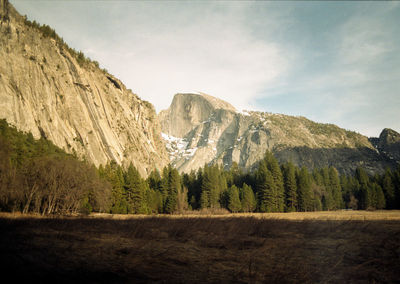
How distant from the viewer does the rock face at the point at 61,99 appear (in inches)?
2488

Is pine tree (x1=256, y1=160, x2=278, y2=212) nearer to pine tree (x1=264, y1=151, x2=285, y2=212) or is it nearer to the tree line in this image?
the tree line

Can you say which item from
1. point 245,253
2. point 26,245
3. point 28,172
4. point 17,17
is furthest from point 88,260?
point 17,17

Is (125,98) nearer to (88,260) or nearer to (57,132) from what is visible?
(57,132)

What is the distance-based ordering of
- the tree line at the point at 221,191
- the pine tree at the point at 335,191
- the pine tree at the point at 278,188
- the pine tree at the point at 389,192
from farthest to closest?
the pine tree at the point at 335,191 < the pine tree at the point at 389,192 < the pine tree at the point at 278,188 < the tree line at the point at 221,191

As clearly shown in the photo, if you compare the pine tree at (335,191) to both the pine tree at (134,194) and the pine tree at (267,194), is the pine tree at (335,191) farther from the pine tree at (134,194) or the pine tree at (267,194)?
the pine tree at (134,194)

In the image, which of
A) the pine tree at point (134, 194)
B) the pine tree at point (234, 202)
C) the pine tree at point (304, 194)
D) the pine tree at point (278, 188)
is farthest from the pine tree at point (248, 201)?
the pine tree at point (134, 194)

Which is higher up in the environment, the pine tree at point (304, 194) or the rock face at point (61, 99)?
the rock face at point (61, 99)

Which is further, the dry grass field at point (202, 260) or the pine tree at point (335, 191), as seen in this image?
the pine tree at point (335, 191)

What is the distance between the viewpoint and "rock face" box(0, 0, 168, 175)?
6319 cm

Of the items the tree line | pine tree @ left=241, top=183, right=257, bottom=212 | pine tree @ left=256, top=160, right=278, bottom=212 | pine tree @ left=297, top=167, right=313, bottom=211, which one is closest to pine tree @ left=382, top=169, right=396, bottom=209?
the tree line

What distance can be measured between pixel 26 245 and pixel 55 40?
105 metres

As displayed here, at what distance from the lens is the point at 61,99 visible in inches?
3132

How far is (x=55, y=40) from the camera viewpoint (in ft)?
299

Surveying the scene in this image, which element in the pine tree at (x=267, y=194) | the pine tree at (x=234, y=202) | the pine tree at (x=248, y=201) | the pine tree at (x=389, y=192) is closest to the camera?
the pine tree at (x=267, y=194)
